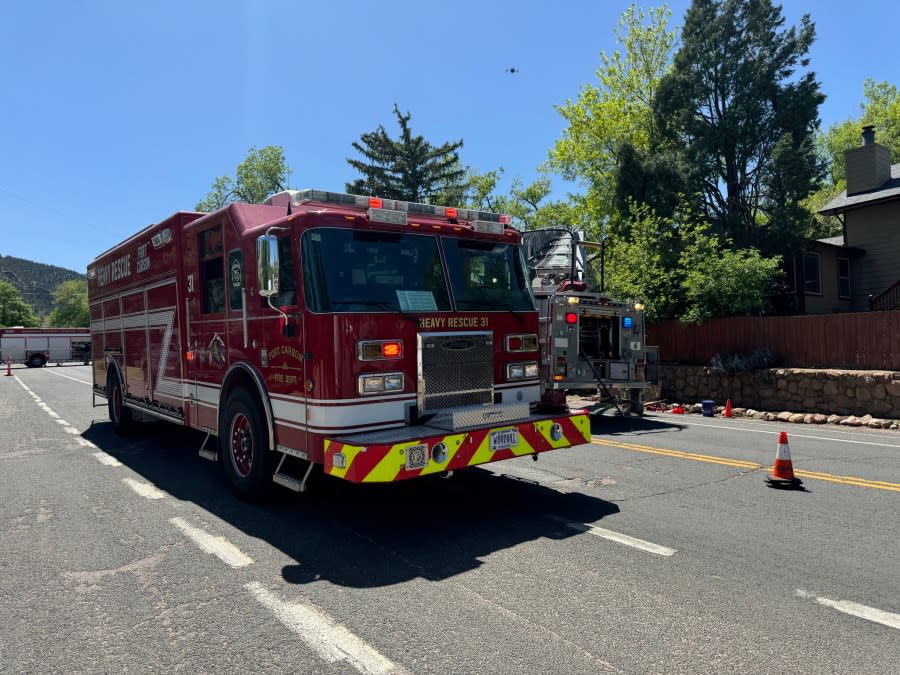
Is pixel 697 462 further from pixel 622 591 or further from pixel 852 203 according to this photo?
pixel 852 203

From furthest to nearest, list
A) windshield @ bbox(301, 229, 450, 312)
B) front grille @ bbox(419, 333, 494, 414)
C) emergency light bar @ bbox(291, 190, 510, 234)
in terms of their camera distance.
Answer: emergency light bar @ bbox(291, 190, 510, 234) < front grille @ bbox(419, 333, 494, 414) < windshield @ bbox(301, 229, 450, 312)

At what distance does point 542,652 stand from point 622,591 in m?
0.93

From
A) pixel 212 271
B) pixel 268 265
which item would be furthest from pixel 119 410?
pixel 268 265

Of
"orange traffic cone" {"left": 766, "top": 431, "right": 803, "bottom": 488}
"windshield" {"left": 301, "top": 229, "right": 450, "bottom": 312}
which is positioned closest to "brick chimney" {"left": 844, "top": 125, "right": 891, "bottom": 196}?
"orange traffic cone" {"left": 766, "top": 431, "right": 803, "bottom": 488}

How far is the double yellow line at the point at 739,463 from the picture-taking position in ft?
21.7

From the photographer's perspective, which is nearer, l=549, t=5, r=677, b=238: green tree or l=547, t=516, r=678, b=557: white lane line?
l=547, t=516, r=678, b=557: white lane line

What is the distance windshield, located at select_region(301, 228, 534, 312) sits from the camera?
5129mm

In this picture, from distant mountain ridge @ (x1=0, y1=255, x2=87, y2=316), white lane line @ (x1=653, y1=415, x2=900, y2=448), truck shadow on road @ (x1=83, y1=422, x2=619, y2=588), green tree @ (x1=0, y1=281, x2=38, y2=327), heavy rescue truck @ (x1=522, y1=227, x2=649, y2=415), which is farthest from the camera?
distant mountain ridge @ (x1=0, y1=255, x2=87, y2=316)

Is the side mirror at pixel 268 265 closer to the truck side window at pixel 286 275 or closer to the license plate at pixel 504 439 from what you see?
the truck side window at pixel 286 275

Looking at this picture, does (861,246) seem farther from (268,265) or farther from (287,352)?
(268,265)

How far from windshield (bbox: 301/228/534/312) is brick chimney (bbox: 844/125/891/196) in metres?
23.3

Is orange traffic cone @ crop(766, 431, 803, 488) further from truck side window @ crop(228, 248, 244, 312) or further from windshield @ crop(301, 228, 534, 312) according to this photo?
truck side window @ crop(228, 248, 244, 312)

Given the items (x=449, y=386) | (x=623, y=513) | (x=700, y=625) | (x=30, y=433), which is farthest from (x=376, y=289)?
(x=30, y=433)

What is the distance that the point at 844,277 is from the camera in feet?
80.1
